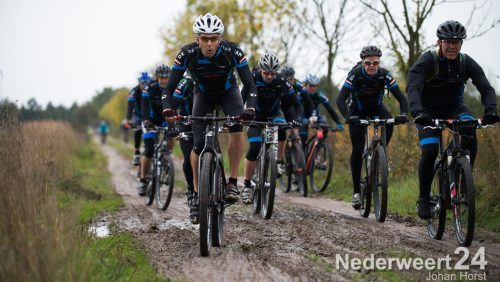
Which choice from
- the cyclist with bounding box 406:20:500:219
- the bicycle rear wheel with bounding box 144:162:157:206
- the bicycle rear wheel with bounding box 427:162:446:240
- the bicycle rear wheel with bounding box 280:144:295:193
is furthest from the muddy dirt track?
the bicycle rear wheel with bounding box 280:144:295:193

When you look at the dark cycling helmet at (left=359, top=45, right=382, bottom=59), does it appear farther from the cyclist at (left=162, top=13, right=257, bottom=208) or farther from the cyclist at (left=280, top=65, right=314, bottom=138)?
the cyclist at (left=280, top=65, right=314, bottom=138)

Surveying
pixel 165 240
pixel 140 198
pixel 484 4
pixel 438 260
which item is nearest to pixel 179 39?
pixel 140 198

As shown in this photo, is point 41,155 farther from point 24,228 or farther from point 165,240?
point 24,228

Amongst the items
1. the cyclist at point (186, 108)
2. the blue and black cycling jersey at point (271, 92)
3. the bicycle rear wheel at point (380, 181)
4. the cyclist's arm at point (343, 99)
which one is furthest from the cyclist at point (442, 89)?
the cyclist at point (186, 108)

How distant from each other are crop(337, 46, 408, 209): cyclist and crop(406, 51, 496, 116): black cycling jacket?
4.47 ft

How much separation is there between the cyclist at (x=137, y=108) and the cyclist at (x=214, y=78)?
4842 mm

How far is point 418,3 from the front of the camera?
10.7 meters

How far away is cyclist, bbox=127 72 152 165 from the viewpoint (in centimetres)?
1139

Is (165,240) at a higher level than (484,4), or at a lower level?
lower

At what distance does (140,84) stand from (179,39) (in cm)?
1962

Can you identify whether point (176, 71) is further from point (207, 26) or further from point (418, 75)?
point (418, 75)

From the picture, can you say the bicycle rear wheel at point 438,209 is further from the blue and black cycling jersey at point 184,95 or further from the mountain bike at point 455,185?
the blue and black cycling jersey at point 184,95

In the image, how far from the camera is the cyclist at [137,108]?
11391 mm

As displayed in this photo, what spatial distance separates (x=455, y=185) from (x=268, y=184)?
300 cm
